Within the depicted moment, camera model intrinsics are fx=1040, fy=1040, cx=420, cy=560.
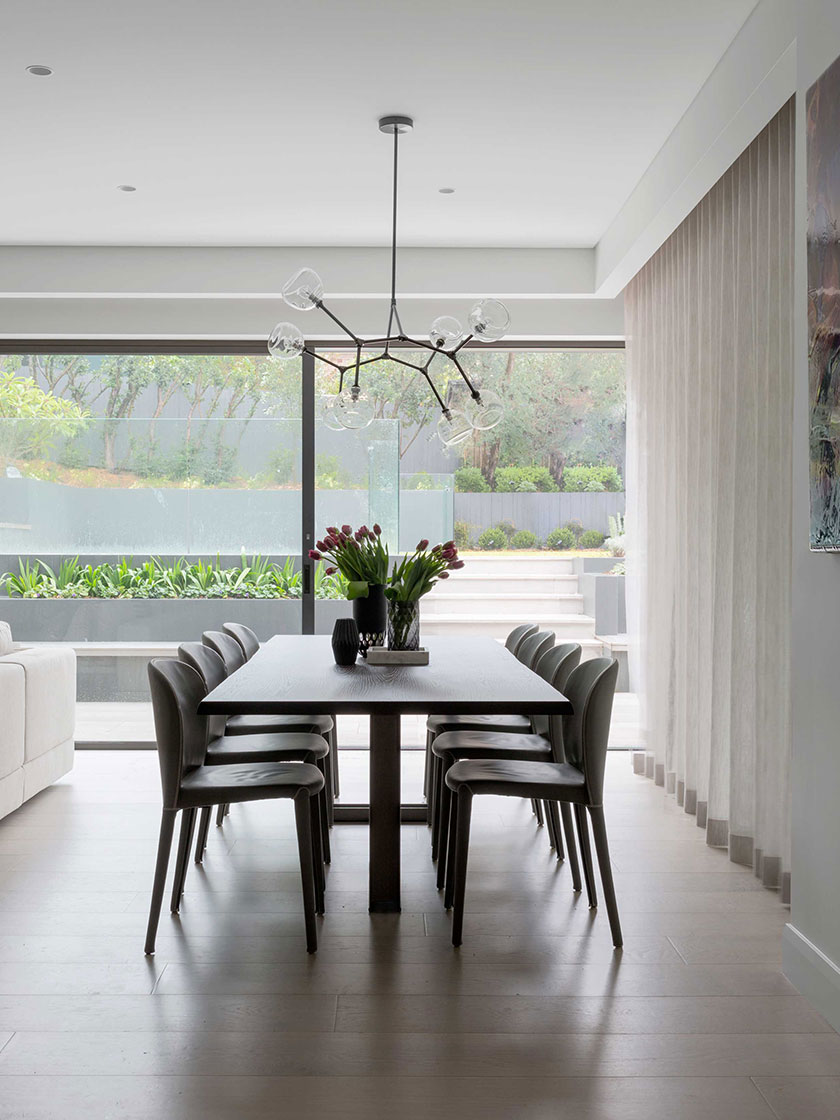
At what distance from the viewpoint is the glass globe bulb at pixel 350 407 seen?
413 centimetres

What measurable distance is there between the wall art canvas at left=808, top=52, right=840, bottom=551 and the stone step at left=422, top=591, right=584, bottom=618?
3.59m

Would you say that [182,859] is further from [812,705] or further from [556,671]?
[812,705]

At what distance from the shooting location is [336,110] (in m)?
3.96

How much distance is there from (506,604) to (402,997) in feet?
12.4

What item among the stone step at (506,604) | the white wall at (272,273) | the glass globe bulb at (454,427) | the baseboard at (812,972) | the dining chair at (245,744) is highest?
the white wall at (272,273)

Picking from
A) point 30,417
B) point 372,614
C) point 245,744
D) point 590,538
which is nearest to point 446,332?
point 372,614

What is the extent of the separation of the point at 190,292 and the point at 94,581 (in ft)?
5.97

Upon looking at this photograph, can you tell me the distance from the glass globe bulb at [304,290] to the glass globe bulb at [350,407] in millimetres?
417

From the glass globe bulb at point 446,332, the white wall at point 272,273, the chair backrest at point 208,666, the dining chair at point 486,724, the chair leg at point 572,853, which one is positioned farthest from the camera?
the white wall at point 272,273

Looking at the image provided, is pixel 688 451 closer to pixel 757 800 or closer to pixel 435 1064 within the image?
pixel 757 800

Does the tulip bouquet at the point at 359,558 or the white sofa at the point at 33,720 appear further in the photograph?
the white sofa at the point at 33,720

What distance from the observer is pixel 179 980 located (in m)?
2.91

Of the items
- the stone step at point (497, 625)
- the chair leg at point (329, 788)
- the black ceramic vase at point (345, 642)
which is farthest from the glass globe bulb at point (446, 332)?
the stone step at point (497, 625)

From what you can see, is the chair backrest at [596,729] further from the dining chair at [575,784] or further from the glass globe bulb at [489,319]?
the glass globe bulb at [489,319]
